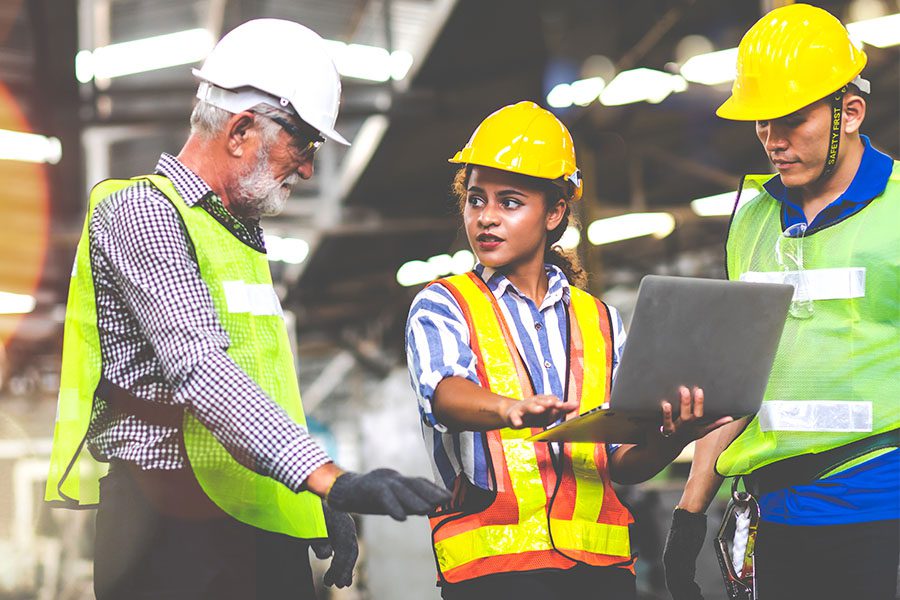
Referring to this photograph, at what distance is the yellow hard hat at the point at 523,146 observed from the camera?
2.90 meters

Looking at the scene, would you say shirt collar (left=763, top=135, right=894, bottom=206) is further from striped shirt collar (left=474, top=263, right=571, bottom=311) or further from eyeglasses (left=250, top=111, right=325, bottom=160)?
eyeglasses (left=250, top=111, right=325, bottom=160)

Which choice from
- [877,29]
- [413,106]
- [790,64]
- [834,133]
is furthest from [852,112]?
[413,106]

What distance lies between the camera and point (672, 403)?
256 cm

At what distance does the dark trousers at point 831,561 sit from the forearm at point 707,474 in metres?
0.21

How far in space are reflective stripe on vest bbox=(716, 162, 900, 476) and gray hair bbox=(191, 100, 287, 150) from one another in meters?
1.41

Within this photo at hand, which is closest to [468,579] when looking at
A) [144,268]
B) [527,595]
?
[527,595]

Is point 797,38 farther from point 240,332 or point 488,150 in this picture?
point 240,332

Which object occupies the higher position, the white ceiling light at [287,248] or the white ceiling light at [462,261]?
the white ceiling light at [287,248]

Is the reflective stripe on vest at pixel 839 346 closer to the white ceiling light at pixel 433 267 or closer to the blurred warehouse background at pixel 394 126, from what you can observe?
the blurred warehouse background at pixel 394 126

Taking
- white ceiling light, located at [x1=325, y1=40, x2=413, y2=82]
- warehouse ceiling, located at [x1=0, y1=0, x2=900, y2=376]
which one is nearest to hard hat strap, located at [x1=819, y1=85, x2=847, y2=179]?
warehouse ceiling, located at [x1=0, y1=0, x2=900, y2=376]

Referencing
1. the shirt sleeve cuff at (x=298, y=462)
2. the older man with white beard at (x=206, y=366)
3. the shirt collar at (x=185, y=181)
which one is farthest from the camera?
the shirt collar at (x=185, y=181)

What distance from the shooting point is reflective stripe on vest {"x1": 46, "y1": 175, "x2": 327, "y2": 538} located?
8.32 ft

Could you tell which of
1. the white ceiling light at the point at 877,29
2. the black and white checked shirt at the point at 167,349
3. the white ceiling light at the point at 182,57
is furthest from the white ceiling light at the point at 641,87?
the black and white checked shirt at the point at 167,349

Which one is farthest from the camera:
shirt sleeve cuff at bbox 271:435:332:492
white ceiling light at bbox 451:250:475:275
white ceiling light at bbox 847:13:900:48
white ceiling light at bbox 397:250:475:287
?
white ceiling light at bbox 397:250:475:287
